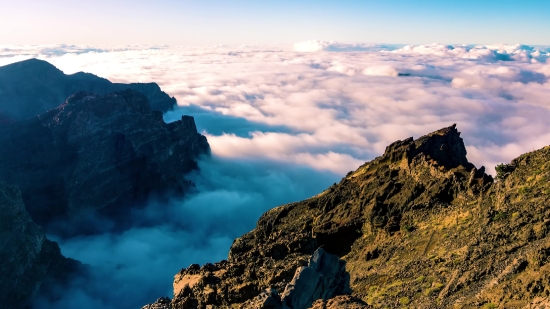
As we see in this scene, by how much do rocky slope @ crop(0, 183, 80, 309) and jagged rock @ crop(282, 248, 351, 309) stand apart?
111m

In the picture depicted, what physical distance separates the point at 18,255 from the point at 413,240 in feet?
380

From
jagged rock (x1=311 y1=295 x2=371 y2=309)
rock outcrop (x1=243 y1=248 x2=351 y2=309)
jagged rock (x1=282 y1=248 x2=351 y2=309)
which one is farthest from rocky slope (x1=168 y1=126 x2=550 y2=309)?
jagged rock (x1=282 y1=248 x2=351 y2=309)

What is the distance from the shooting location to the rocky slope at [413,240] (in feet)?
96.9

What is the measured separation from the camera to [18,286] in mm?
115250

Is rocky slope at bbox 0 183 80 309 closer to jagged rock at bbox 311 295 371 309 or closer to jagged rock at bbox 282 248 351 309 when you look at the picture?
jagged rock at bbox 282 248 351 309

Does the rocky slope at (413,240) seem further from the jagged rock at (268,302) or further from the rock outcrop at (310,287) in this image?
the rock outcrop at (310,287)

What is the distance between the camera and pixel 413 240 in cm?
4684

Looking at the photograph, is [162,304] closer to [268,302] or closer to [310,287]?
[268,302]

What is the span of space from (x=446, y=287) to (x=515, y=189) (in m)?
16.8

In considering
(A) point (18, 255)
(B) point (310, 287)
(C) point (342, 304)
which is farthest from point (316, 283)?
(A) point (18, 255)

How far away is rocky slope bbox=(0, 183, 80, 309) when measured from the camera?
10881 cm

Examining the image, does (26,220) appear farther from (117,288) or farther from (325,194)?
(325,194)

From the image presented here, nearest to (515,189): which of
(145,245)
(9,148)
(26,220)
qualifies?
(26,220)

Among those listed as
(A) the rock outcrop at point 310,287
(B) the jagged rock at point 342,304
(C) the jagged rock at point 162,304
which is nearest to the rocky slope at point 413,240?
(B) the jagged rock at point 342,304
